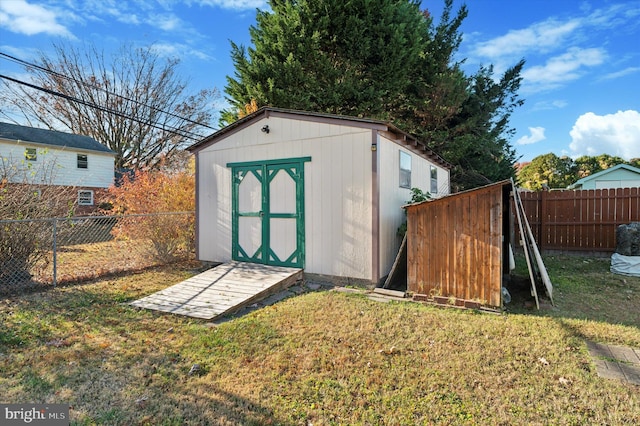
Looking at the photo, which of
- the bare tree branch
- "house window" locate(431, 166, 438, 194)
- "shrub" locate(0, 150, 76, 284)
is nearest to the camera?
"shrub" locate(0, 150, 76, 284)

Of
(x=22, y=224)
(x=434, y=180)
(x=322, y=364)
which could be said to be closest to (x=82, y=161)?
(x=22, y=224)

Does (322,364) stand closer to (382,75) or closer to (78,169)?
(382,75)

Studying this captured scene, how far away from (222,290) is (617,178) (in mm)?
21913

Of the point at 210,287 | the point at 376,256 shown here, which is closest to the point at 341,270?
the point at 376,256

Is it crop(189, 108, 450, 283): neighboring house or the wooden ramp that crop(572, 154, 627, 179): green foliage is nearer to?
crop(189, 108, 450, 283): neighboring house

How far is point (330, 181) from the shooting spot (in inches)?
232

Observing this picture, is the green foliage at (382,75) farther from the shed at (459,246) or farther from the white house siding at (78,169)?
the white house siding at (78,169)

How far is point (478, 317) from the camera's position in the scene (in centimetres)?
410

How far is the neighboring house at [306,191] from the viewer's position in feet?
18.3

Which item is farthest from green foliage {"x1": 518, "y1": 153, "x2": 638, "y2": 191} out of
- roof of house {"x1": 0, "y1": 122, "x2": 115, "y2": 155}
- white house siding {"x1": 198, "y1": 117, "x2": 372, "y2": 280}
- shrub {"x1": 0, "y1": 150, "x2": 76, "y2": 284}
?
roof of house {"x1": 0, "y1": 122, "x2": 115, "y2": 155}

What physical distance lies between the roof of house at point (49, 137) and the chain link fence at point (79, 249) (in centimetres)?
1113

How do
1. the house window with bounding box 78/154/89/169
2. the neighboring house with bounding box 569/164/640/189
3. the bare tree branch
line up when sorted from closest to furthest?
the neighboring house with bounding box 569/164/640/189 → the house window with bounding box 78/154/89/169 → the bare tree branch

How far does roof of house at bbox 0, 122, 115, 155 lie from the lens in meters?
16.4

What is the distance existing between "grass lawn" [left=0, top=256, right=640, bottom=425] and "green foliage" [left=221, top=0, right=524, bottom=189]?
364 inches
